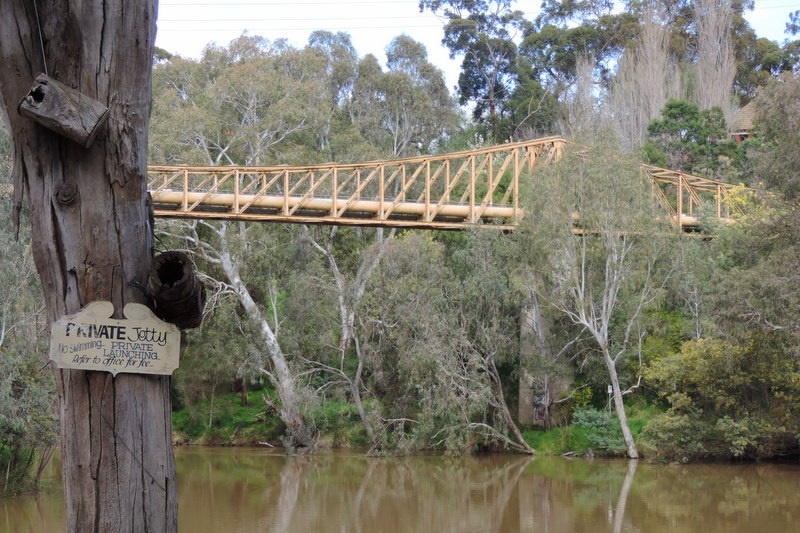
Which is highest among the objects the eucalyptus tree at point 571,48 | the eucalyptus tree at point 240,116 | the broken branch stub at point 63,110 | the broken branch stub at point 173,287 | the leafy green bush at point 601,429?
the eucalyptus tree at point 571,48

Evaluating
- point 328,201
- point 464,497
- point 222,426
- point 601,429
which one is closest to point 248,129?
point 328,201

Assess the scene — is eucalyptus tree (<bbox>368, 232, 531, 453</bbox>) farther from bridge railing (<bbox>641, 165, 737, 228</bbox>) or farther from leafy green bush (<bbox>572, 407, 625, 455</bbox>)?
bridge railing (<bbox>641, 165, 737, 228</bbox>)

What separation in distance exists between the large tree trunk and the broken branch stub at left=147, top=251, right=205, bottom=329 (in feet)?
0.31

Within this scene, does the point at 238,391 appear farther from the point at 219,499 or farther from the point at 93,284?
the point at 93,284

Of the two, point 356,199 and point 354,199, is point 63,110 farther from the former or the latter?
point 356,199

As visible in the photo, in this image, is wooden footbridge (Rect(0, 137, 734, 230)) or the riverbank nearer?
the riverbank

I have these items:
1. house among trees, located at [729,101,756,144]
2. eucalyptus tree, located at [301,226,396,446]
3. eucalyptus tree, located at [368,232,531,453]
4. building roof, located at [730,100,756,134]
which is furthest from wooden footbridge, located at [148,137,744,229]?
building roof, located at [730,100,756,134]

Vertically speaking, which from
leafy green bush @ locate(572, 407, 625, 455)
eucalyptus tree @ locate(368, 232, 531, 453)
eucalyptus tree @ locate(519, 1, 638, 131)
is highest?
eucalyptus tree @ locate(519, 1, 638, 131)

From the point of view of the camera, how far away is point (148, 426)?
126 inches

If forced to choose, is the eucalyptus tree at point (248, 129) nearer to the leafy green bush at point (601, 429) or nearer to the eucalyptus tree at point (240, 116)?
the eucalyptus tree at point (240, 116)

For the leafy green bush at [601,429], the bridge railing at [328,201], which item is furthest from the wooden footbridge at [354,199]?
the leafy green bush at [601,429]

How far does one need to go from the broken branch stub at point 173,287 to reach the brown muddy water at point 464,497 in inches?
483

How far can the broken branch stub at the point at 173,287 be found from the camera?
3182mm

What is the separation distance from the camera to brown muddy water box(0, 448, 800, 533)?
1570 centimetres
